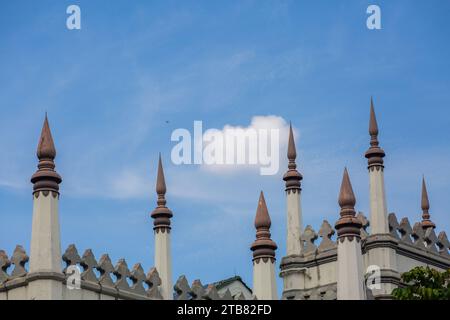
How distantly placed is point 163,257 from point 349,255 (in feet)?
18.8

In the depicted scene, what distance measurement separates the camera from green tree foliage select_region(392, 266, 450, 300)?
31156mm

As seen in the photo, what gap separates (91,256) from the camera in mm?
32375

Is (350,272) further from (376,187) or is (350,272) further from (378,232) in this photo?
(376,187)

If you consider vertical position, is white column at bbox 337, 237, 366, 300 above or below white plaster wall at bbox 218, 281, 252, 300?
below

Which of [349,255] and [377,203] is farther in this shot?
[377,203]

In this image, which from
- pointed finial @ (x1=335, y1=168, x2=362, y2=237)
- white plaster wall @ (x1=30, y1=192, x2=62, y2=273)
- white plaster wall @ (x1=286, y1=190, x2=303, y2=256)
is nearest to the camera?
white plaster wall @ (x1=30, y1=192, x2=62, y2=273)

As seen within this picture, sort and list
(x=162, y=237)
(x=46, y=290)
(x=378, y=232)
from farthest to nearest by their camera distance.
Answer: (x=378, y=232), (x=162, y=237), (x=46, y=290)

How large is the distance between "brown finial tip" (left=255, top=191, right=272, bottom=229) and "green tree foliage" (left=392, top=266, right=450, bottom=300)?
4395 millimetres

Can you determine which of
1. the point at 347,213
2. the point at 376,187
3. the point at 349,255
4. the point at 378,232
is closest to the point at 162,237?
the point at 347,213

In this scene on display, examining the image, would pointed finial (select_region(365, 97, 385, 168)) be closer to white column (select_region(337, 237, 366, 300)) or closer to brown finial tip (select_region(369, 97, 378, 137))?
brown finial tip (select_region(369, 97, 378, 137))

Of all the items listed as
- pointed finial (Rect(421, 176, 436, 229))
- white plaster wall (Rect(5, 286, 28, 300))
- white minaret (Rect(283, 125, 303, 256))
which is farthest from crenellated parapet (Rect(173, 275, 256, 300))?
pointed finial (Rect(421, 176, 436, 229))

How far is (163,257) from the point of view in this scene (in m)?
37.2
